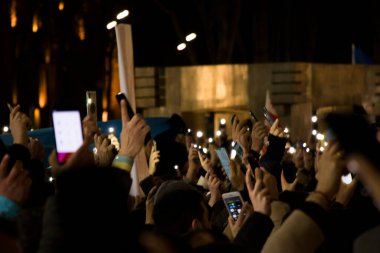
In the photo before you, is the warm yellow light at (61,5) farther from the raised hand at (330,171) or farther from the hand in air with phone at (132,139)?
the raised hand at (330,171)

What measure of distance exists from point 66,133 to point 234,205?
2.95 meters

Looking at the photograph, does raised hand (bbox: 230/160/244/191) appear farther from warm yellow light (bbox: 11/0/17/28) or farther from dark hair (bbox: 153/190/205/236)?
warm yellow light (bbox: 11/0/17/28)

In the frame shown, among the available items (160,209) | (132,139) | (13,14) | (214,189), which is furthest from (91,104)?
(13,14)

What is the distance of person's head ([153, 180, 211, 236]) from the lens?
531cm

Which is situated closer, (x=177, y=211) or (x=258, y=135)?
(x=177, y=211)

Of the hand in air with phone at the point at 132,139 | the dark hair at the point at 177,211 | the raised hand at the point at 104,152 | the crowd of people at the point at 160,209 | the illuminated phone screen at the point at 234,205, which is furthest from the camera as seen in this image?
the raised hand at the point at 104,152

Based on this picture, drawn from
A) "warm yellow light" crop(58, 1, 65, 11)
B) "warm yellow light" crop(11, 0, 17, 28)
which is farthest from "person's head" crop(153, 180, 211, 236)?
"warm yellow light" crop(11, 0, 17, 28)

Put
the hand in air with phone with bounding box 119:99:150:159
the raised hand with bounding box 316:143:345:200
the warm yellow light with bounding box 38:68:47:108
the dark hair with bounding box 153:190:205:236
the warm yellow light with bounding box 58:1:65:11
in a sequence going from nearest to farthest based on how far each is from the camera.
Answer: the raised hand with bounding box 316:143:345:200 → the dark hair with bounding box 153:190:205:236 → the hand in air with phone with bounding box 119:99:150:159 → the warm yellow light with bounding box 58:1:65:11 → the warm yellow light with bounding box 38:68:47:108

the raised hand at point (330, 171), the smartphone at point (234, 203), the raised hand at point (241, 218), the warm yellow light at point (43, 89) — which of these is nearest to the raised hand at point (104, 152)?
the smartphone at point (234, 203)

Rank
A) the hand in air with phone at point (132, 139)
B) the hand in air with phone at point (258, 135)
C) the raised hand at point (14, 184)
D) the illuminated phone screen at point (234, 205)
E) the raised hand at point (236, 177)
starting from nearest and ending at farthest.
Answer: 1. the raised hand at point (14, 184)
2. the hand in air with phone at point (132, 139)
3. the illuminated phone screen at point (234, 205)
4. the raised hand at point (236, 177)
5. the hand in air with phone at point (258, 135)

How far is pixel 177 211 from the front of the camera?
5422mm

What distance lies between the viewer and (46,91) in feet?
150

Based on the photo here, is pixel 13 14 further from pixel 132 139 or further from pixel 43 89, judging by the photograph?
pixel 132 139

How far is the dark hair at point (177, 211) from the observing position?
530 cm
